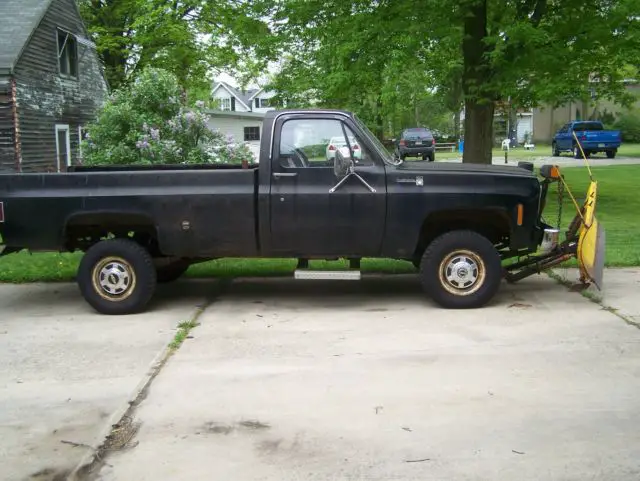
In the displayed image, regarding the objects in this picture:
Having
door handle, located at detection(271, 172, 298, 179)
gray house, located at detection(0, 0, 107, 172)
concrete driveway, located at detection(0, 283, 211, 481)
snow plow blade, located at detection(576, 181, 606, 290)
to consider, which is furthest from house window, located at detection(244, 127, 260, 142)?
snow plow blade, located at detection(576, 181, 606, 290)

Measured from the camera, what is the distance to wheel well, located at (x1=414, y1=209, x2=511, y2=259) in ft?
23.7

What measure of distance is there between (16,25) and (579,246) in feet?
64.9

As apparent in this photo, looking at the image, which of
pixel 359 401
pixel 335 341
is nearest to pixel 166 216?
pixel 335 341

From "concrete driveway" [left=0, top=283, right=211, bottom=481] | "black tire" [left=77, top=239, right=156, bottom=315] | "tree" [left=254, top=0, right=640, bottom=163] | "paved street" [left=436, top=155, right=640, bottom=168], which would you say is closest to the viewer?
"concrete driveway" [left=0, top=283, right=211, bottom=481]

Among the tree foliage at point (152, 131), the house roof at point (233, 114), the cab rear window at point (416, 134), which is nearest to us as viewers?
the tree foliage at point (152, 131)

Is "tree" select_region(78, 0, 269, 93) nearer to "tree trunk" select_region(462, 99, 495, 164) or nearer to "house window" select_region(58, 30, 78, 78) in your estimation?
"house window" select_region(58, 30, 78, 78)

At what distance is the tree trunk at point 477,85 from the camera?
14.1 meters

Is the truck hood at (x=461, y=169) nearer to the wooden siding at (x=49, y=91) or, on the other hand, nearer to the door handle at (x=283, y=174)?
the door handle at (x=283, y=174)

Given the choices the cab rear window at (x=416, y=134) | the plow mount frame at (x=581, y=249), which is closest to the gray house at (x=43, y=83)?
the plow mount frame at (x=581, y=249)

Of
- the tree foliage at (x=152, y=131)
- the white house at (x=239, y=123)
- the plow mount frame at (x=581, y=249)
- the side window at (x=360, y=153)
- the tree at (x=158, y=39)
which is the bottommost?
the plow mount frame at (x=581, y=249)

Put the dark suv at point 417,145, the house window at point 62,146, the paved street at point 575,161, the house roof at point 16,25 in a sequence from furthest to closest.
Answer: the dark suv at point 417,145, the paved street at point 575,161, the house window at point 62,146, the house roof at point 16,25

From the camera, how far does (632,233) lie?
1148cm

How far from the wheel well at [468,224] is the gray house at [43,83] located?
1369cm

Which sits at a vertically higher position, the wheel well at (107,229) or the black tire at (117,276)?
the wheel well at (107,229)
